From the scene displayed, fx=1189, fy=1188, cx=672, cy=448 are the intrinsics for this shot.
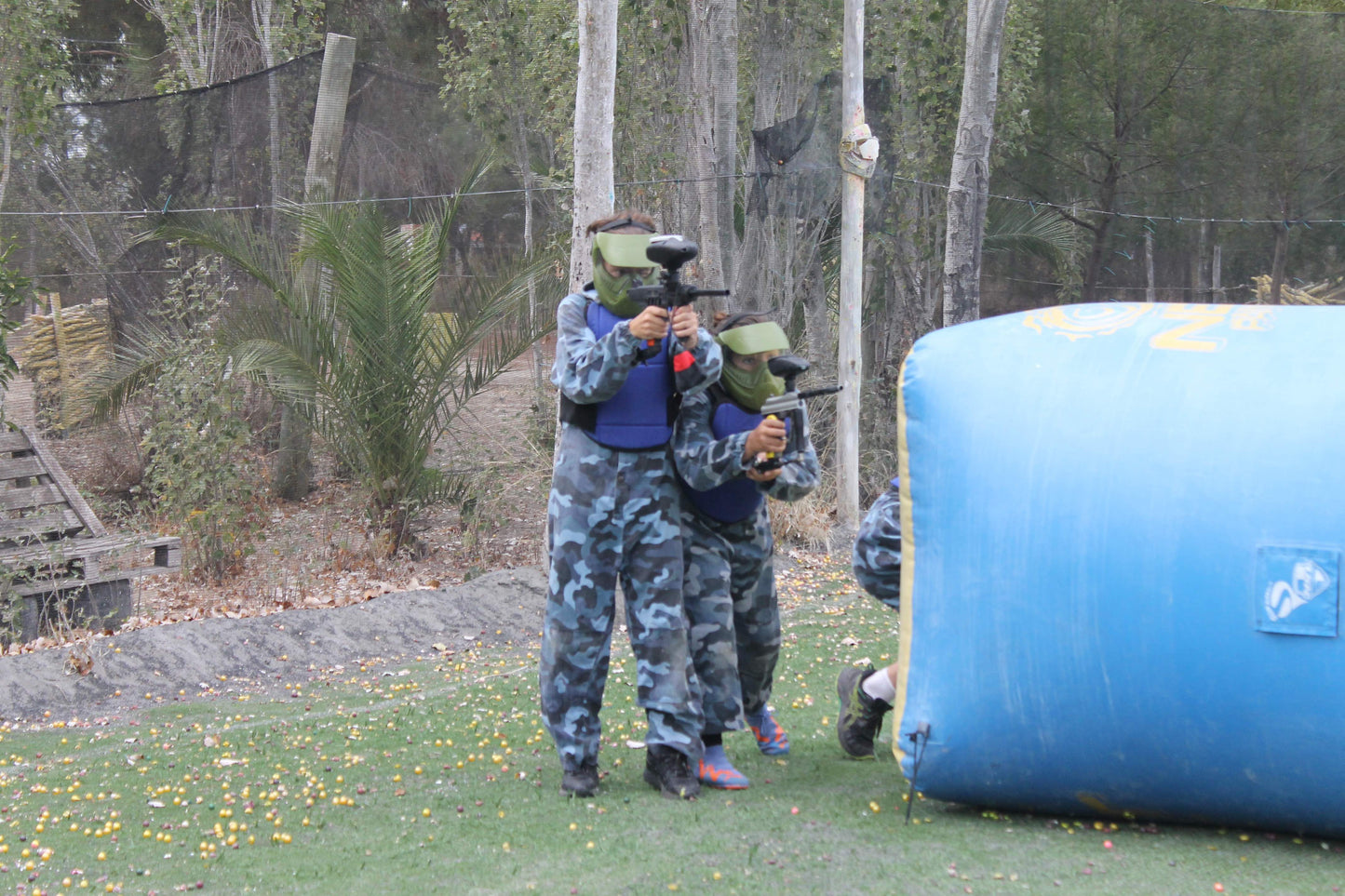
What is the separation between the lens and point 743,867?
3.02 meters

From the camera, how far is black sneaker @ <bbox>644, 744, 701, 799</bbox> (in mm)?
3662

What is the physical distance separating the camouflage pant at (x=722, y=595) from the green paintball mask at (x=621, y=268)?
688 millimetres

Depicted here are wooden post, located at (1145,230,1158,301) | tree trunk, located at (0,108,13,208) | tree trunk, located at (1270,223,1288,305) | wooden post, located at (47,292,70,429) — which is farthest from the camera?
tree trunk, located at (1270,223,1288,305)

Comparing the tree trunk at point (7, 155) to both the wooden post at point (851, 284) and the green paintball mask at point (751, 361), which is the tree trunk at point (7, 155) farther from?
the green paintball mask at point (751, 361)

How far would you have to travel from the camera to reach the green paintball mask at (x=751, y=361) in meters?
3.86

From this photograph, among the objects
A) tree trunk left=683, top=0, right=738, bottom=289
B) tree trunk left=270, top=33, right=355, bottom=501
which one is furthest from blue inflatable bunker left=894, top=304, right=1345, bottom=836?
tree trunk left=270, top=33, right=355, bottom=501

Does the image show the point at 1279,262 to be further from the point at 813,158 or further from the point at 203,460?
the point at 203,460

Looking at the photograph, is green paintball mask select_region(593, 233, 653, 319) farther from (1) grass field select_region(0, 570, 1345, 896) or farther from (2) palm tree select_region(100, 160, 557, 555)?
(2) palm tree select_region(100, 160, 557, 555)

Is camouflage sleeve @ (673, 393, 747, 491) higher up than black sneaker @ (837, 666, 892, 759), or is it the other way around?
camouflage sleeve @ (673, 393, 747, 491)

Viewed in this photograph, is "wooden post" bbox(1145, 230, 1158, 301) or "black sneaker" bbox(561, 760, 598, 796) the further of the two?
"wooden post" bbox(1145, 230, 1158, 301)

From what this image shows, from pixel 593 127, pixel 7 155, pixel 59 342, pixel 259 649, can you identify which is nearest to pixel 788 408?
pixel 593 127

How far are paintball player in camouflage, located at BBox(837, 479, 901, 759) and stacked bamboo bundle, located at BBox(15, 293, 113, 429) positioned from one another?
7.49 m

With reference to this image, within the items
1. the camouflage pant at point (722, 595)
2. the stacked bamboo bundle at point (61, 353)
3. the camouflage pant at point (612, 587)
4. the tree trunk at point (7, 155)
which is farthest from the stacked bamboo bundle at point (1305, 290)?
the tree trunk at point (7, 155)

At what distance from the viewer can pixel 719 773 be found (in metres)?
3.80
